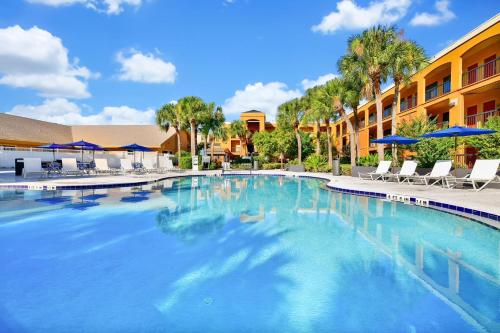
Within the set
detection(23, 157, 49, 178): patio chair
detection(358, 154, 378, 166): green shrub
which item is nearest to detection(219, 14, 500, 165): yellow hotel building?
detection(358, 154, 378, 166): green shrub

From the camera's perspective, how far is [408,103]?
27.0 m

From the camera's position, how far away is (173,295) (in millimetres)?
3336

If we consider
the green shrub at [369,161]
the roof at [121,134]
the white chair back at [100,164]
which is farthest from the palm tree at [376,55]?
the roof at [121,134]

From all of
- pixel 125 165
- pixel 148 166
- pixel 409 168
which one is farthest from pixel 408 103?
pixel 125 165

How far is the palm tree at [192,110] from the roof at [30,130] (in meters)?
18.8

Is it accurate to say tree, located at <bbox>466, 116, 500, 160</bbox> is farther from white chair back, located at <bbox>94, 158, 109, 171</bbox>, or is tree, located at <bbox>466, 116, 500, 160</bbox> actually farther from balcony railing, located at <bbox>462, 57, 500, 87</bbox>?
white chair back, located at <bbox>94, 158, 109, 171</bbox>

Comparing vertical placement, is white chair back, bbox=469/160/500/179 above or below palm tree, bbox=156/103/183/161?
below

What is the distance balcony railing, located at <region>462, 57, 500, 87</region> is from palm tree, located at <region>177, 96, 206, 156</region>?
2122 centimetres

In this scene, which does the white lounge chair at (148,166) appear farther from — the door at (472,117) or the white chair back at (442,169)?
the door at (472,117)

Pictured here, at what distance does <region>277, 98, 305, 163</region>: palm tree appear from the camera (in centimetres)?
2905

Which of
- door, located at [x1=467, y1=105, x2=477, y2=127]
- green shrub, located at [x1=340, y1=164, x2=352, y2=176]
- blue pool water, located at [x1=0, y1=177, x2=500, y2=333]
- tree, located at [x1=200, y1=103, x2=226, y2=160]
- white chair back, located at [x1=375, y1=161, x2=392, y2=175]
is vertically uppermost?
tree, located at [x1=200, y1=103, x2=226, y2=160]

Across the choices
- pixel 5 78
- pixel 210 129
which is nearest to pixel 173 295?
pixel 210 129

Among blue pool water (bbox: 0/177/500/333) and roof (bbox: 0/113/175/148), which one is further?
roof (bbox: 0/113/175/148)

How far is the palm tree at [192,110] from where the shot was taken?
3009 centimetres
